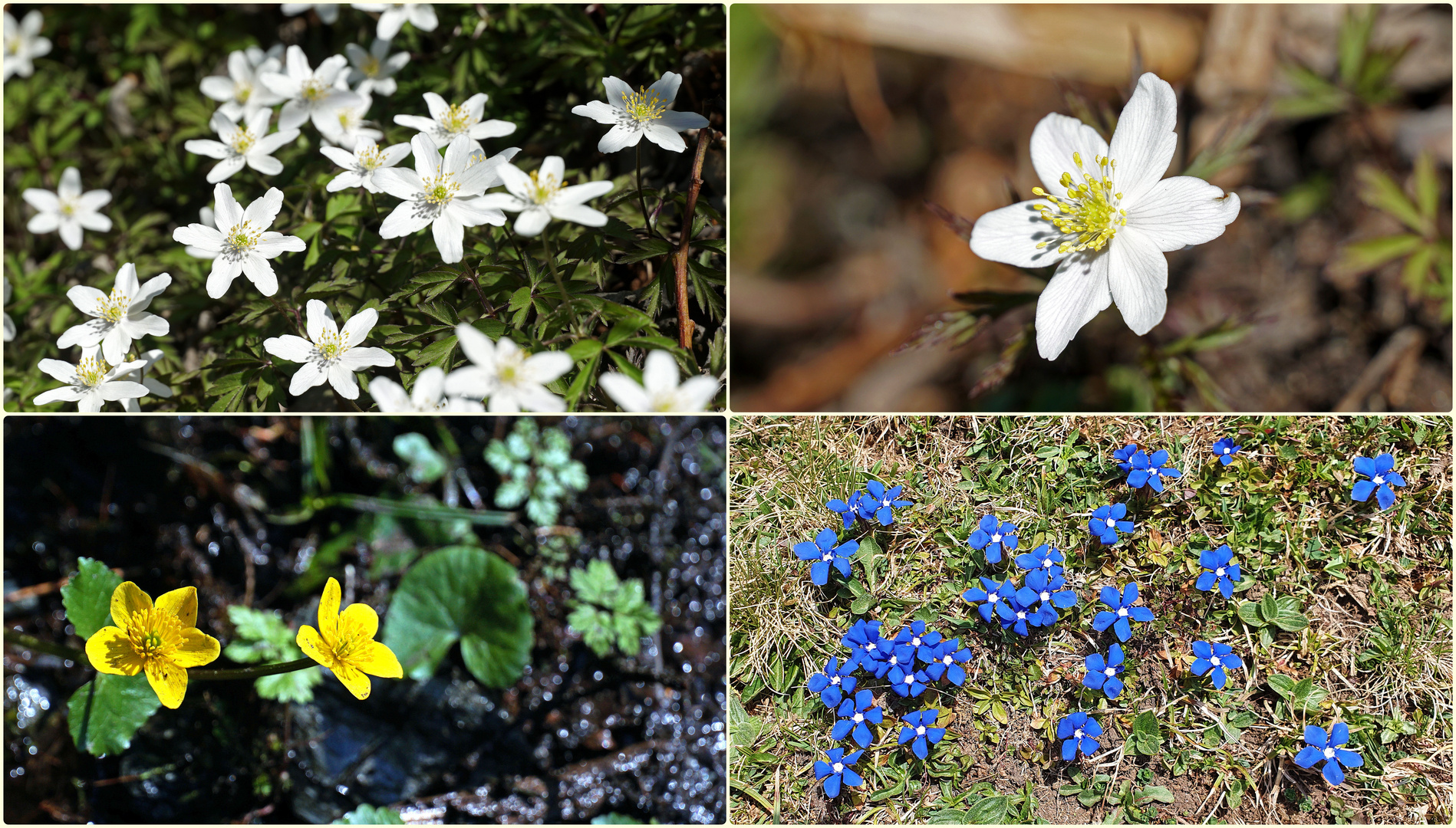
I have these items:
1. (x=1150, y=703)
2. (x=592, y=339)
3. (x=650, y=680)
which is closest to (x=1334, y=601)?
(x=1150, y=703)

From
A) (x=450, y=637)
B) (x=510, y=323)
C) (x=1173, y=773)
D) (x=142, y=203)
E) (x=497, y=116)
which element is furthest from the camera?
(x=142, y=203)

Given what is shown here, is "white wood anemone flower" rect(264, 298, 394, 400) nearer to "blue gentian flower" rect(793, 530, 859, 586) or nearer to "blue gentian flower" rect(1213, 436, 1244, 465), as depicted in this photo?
"blue gentian flower" rect(793, 530, 859, 586)

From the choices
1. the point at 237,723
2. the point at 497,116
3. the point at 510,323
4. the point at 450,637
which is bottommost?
the point at 237,723

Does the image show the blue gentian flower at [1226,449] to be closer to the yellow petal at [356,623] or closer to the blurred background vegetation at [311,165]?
the blurred background vegetation at [311,165]

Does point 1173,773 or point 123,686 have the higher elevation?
point 123,686

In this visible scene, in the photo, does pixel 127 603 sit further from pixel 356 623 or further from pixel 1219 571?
pixel 1219 571

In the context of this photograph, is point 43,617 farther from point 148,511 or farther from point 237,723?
point 237,723
